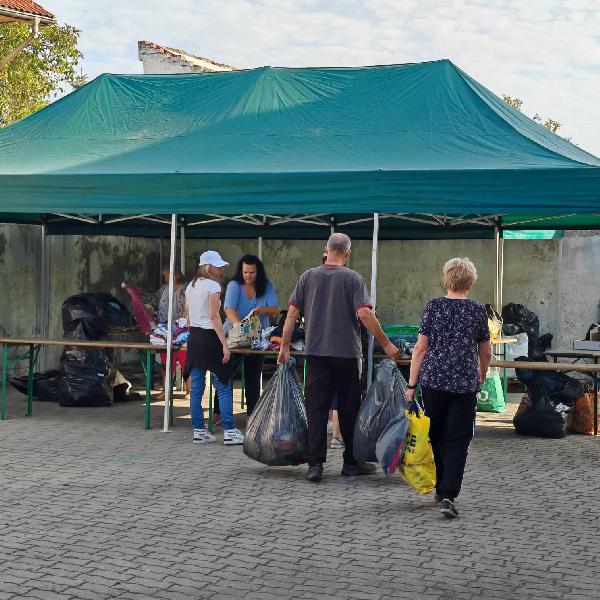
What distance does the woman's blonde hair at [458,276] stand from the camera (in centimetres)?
702

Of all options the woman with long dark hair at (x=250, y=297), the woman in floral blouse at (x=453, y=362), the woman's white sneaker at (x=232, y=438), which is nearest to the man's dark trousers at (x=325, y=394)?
the woman in floral blouse at (x=453, y=362)

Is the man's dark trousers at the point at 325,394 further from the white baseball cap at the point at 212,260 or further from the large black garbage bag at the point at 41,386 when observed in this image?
the large black garbage bag at the point at 41,386

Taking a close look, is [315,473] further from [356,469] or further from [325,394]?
[325,394]

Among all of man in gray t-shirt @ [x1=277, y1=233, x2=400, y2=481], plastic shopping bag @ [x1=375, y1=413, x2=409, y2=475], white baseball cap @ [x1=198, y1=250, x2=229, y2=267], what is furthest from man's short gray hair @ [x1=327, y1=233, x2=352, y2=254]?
white baseball cap @ [x1=198, y1=250, x2=229, y2=267]

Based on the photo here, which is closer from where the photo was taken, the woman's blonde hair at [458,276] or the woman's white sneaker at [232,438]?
the woman's blonde hair at [458,276]

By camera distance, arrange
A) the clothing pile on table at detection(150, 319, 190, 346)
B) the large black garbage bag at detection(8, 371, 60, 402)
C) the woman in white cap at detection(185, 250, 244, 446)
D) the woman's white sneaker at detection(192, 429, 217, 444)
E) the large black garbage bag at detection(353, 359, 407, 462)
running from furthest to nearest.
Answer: the large black garbage bag at detection(8, 371, 60, 402) < the clothing pile on table at detection(150, 319, 190, 346) < the woman's white sneaker at detection(192, 429, 217, 444) < the woman in white cap at detection(185, 250, 244, 446) < the large black garbage bag at detection(353, 359, 407, 462)

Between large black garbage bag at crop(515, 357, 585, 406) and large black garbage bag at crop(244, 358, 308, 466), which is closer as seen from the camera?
large black garbage bag at crop(244, 358, 308, 466)

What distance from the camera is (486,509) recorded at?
7348mm

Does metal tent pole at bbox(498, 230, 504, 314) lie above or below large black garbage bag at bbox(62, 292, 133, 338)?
above

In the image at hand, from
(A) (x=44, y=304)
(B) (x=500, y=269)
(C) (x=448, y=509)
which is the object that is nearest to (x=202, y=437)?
(C) (x=448, y=509)

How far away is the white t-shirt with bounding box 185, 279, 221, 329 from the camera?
9.62 m

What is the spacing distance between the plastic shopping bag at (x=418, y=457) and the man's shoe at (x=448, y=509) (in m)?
0.28

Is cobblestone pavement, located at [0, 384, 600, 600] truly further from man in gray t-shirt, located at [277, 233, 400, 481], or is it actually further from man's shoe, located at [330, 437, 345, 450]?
man in gray t-shirt, located at [277, 233, 400, 481]

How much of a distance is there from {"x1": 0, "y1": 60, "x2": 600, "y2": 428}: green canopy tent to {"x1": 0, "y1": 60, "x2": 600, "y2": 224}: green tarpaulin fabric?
1cm
